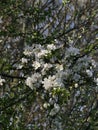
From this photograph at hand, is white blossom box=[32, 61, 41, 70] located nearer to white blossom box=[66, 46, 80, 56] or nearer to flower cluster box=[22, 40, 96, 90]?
flower cluster box=[22, 40, 96, 90]

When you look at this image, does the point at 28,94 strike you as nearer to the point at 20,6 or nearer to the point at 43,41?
the point at 43,41

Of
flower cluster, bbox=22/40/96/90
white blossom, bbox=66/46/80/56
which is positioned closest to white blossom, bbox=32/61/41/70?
flower cluster, bbox=22/40/96/90

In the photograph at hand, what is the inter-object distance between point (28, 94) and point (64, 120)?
164 inches

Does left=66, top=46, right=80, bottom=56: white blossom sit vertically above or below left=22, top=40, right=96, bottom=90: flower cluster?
above

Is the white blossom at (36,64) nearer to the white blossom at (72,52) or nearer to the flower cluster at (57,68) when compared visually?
the flower cluster at (57,68)

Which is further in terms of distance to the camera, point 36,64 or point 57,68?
point 36,64

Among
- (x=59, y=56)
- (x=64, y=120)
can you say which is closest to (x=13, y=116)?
(x=59, y=56)

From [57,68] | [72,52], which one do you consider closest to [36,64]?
[57,68]

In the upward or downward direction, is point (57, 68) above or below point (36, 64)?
below

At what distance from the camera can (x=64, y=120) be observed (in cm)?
946

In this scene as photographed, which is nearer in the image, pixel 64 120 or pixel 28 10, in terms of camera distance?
pixel 28 10

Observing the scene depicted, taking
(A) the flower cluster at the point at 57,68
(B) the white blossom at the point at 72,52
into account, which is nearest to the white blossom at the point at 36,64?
(A) the flower cluster at the point at 57,68

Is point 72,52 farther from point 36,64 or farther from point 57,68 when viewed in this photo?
point 36,64

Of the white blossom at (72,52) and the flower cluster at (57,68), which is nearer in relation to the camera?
the flower cluster at (57,68)
